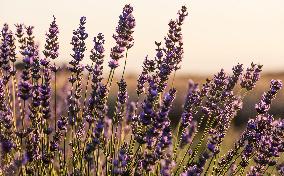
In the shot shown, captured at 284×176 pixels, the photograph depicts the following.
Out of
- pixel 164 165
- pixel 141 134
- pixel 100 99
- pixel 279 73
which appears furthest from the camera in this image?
pixel 279 73

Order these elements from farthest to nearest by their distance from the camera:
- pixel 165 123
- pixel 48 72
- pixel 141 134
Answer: pixel 48 72
pixel 141 134
pixel 165 123

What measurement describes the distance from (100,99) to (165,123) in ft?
2.19

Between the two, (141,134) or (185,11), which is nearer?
(141,134)


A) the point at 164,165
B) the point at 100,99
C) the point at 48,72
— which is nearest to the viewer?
the point at 164,165

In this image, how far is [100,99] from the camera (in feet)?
13.1

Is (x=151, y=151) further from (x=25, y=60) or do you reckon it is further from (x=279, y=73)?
(x=279, y=73)

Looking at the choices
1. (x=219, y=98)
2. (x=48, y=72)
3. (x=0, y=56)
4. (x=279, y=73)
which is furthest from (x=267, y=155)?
(x=279, y=73)

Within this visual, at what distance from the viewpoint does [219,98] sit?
441cm

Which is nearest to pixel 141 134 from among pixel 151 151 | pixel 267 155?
pixel 151 151

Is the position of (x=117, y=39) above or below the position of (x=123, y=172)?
above

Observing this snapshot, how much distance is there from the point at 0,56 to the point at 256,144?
80.0 inches

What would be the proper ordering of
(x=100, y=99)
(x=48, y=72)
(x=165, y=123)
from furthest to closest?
(x=48, y=72), (x=100, y=99), (x=165, y=123)

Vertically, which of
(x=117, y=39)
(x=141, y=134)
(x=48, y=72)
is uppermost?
(x=117, y=39)

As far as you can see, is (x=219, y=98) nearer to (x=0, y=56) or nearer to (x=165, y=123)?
(x=165, y=123)
